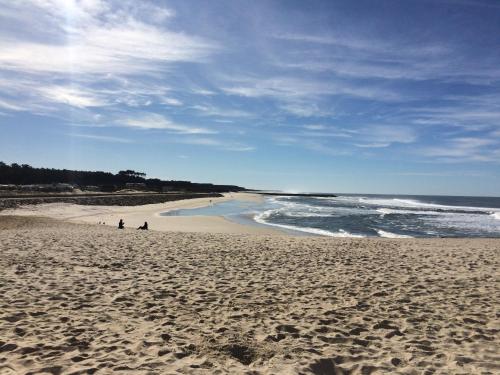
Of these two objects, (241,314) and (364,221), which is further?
(364,221)

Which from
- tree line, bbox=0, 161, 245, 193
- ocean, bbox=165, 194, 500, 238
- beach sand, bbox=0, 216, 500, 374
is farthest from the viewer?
tree line, bbox=0, 161, 245, 193

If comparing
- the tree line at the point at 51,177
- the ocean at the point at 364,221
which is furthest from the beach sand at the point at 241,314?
the tree line at the point at 51,177

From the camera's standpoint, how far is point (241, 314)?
22.1 ft

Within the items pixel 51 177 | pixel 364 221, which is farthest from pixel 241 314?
pixel 51 177

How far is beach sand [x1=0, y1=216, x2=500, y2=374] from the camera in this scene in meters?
4.98

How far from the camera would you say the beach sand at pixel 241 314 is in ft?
16.3

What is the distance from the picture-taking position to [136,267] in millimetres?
10352

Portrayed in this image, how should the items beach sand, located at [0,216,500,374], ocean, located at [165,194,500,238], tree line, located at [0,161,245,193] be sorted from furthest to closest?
1. tree line, located at [0,161,245,193]
2. ocean, located at [165,194,500,238]
3. beach sand, located at [0,216,500,374]

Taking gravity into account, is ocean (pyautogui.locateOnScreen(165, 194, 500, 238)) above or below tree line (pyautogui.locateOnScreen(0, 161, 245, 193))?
below

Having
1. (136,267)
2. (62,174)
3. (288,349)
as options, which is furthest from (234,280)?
(62,174)

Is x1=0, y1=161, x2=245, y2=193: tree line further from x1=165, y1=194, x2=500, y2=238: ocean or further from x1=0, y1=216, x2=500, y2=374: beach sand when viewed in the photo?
x1=0, y1=216, x2=500, y2=374: beach sand

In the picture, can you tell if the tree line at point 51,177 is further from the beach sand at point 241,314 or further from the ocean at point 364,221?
the beach sand at point 241,314

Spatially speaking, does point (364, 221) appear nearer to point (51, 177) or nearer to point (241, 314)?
point (241, 314)

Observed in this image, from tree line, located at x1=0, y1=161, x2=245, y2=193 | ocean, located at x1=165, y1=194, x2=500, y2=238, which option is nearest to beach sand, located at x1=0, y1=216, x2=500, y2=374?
ocean, located at x1=165, y1=194, x2=500, y2=238
